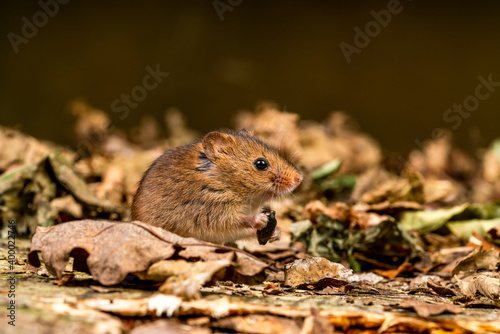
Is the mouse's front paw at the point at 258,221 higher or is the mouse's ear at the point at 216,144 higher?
the mouse's ear at the point at 216,144

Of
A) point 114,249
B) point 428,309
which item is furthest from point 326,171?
point 114,249

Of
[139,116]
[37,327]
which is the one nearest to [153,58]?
[139,116]

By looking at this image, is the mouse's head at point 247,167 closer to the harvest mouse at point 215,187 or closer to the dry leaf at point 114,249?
the harvest mouse at point 215,187

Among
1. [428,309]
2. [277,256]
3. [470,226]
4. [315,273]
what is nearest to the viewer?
[428,309]

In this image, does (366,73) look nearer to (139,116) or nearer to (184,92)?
(184,92)

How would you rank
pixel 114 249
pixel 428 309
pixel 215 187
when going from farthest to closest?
pixel 215 187 → pixel 114 249 → pixel 428 309

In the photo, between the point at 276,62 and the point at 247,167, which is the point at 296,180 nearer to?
the point at 247,167

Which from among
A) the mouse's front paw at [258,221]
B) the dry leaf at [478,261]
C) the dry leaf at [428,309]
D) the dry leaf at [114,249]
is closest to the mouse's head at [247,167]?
the mouse's front paw at [258,221]
